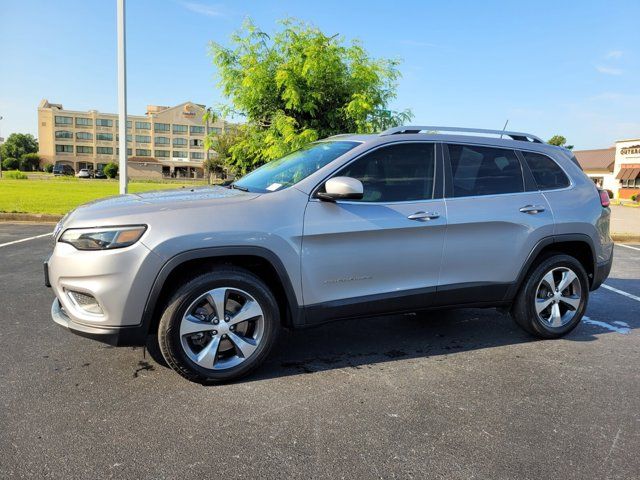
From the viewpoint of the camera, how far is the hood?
3.18m

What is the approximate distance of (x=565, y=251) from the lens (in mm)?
4676

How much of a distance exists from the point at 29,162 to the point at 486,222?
118174mm

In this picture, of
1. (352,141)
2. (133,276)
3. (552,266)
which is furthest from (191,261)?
(552,266)

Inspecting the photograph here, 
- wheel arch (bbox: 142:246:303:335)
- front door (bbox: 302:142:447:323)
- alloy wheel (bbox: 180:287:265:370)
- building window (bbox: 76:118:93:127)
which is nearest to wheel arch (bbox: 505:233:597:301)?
front door (bbox: 302:142:447:323)

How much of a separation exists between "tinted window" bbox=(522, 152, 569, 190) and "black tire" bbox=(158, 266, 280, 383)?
267 cm

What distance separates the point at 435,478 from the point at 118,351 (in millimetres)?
2657

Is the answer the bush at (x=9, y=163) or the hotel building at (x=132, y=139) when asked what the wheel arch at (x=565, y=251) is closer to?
the bush at (x=9, y=163)

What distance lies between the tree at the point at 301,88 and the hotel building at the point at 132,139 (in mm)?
106340

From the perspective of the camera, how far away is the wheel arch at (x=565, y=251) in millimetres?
4312

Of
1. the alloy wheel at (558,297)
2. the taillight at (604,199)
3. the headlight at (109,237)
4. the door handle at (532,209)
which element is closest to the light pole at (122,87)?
the headlight at (109,237)

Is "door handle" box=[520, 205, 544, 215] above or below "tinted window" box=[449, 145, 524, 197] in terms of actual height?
below

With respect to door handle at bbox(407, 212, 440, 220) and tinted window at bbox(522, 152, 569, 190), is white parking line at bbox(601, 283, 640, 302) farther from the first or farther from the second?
door handle at bbox(407, 212, 440, 220)

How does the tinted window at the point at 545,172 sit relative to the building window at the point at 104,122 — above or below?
below

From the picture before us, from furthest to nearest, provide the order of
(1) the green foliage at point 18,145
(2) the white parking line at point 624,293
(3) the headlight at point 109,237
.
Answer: (1) the green foliage at point 18,145
(2) the white parking line at point 624,293
(3) the headlight at point 109,237
